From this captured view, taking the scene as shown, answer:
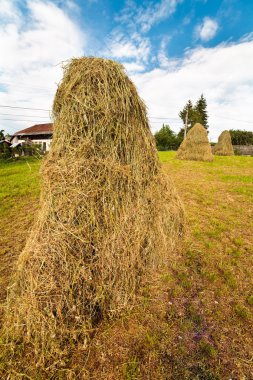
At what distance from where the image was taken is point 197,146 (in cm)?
1691

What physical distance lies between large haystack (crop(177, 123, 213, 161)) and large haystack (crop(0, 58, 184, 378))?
596 inches

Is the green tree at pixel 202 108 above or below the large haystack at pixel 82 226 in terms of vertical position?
above

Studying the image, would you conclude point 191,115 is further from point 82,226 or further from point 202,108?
point 82,226

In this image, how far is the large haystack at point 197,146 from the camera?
16778 millimetres

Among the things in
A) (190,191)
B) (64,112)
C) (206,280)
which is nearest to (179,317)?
(206,280)

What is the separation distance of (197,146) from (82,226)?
16.4m

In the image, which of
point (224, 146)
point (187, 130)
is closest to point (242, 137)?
point (187, 130)

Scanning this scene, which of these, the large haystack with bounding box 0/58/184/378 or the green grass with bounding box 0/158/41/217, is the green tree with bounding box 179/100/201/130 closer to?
the green grass with bounding box 0/158/41/217

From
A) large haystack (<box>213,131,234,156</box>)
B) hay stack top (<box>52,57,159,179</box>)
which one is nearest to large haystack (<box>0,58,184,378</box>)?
hay stack top (<box>52,57,159,179</box>)

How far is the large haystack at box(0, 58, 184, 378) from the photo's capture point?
6.57 feet

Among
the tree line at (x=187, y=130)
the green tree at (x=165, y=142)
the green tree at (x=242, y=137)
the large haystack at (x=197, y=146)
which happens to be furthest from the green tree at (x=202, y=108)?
the large haystack at (x=197, y=146)

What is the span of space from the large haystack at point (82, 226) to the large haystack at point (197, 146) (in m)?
15.1

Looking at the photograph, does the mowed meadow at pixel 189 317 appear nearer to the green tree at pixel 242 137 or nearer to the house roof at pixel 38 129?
the house roof at pixel 38 129

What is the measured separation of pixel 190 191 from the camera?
25.1 ft
